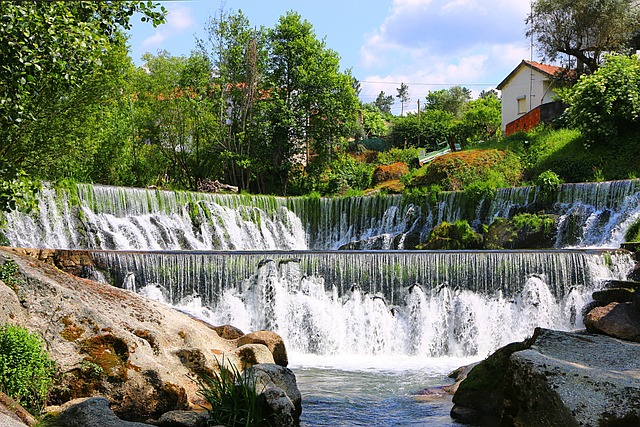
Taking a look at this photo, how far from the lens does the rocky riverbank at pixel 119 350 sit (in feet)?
23.9

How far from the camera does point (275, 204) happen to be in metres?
25.7

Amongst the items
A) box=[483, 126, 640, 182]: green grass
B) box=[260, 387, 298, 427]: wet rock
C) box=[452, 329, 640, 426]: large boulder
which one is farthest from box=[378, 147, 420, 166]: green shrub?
box=[260, 387, 298, 427]: wet rock

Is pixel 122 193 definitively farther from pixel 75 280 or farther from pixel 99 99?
pixel 75 280

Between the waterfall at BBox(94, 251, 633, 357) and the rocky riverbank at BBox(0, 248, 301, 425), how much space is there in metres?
3.96

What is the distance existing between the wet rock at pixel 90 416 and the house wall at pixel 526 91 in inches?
1348

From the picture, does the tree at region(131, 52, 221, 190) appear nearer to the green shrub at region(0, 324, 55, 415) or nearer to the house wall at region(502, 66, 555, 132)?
the house wall at region(502, 66, 555, 132)

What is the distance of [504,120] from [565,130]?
14.2 m

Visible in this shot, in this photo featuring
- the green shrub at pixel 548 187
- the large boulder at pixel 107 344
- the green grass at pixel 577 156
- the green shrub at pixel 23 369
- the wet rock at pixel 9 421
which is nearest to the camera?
the wet rock at pixel 9 421

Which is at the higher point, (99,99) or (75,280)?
(99,99)

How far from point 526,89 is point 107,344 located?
36.5m

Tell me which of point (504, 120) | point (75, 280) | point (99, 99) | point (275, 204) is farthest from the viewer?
point (504, 120)

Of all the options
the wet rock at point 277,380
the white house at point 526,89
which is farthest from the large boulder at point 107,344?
the white house at point 526,89

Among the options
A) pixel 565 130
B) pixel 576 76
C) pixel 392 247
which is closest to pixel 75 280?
pixel 392 247

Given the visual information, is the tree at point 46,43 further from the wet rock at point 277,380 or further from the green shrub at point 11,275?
the wet rock at point 277,380
